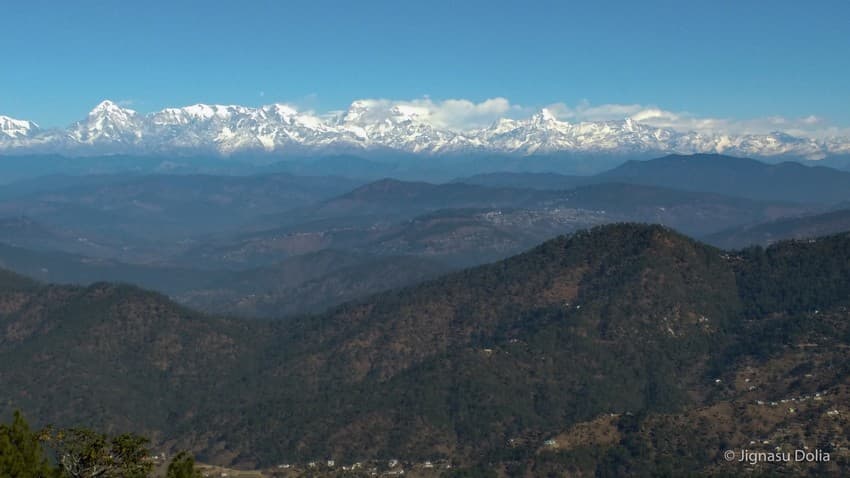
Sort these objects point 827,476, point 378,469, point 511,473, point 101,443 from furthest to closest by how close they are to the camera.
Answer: point 378,469
point 511,473
point 827,476
point 101,443

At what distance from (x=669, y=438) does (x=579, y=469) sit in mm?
18793

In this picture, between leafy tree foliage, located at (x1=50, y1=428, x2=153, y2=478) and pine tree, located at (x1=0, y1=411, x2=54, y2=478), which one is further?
pine tree, located at (x1=0, y1=411, x2=54, y2=478)

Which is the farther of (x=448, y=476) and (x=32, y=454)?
(x=448, y=476)

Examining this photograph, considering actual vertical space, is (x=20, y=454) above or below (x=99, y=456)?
below

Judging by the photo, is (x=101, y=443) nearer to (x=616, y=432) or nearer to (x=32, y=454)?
(x=32, y=454)

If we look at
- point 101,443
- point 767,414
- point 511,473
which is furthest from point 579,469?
point 101,443

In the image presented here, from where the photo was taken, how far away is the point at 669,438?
576ft

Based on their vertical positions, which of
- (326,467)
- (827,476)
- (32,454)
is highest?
→ (32,454)

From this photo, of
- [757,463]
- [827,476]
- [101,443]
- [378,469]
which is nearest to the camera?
[101,443]

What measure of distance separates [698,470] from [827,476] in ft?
71.0

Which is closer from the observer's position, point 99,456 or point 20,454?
point 99,456

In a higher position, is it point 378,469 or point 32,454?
point 32,454

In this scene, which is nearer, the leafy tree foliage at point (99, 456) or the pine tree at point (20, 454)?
the leafy tree foliage at point (99, 456)

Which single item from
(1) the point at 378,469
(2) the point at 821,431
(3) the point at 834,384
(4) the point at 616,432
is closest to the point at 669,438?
(4) the point at 616,432
